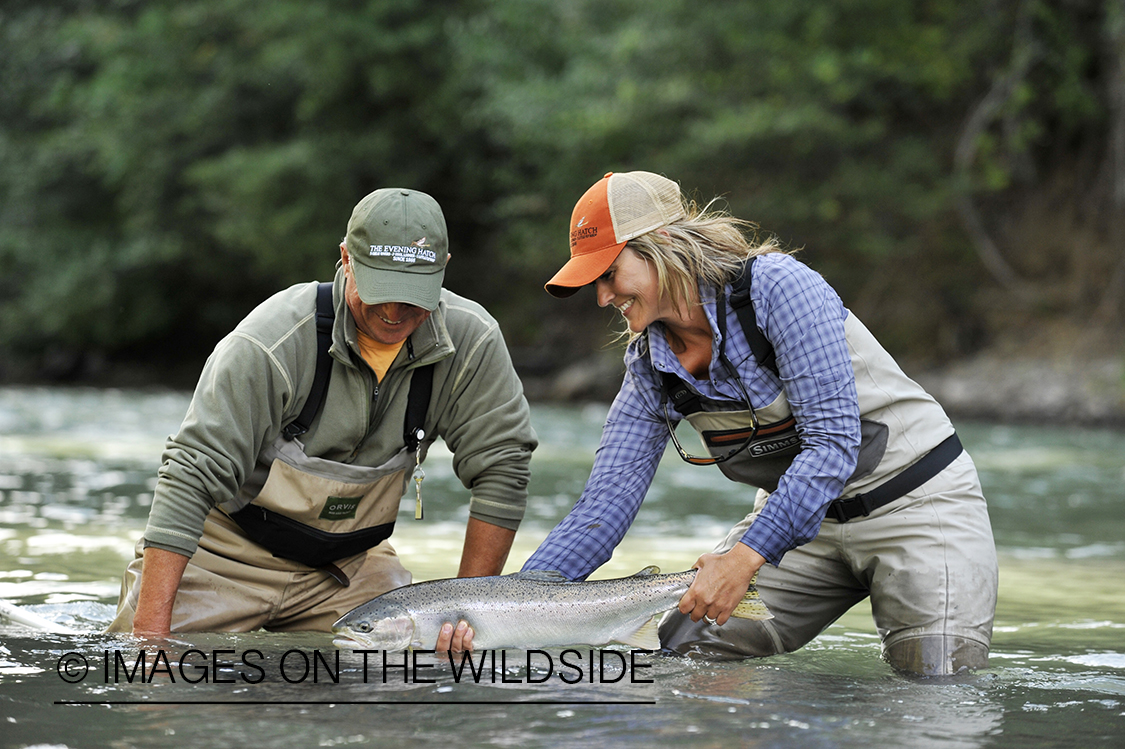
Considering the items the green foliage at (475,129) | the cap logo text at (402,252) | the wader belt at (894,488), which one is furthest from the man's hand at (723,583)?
the green foliage at (475,129)

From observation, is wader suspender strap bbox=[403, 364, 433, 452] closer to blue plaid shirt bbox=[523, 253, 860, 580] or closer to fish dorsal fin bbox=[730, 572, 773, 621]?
blue plaid shirt bbox=[523, 253, 860, 580]

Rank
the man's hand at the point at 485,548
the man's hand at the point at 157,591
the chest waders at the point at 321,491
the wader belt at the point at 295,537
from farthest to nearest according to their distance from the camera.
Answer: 1. the man's hand at the point at 485,548
2. the wader belt at the point at 295,537
3. the chest waders at the point at 321,491
4. the man's hand at the point at 157,591

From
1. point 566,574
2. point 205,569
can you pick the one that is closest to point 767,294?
point 566,574

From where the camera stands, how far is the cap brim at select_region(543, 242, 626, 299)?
12.2ft

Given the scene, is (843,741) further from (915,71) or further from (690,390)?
(915,71)

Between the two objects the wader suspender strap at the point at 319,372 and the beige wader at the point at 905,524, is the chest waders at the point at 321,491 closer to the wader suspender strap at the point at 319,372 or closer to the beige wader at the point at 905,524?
the wader suspender strap at the point at 319,372

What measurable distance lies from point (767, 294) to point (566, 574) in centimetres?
115

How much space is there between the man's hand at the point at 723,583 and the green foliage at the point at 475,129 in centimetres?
1734

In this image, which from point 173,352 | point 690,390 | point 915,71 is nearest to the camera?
point 690,390

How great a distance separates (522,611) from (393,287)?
1.11m

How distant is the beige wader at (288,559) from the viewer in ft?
14.1

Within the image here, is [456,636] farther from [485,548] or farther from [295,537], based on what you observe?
[295,537]

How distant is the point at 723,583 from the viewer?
3611 millimetres

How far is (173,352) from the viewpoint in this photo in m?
35.2
